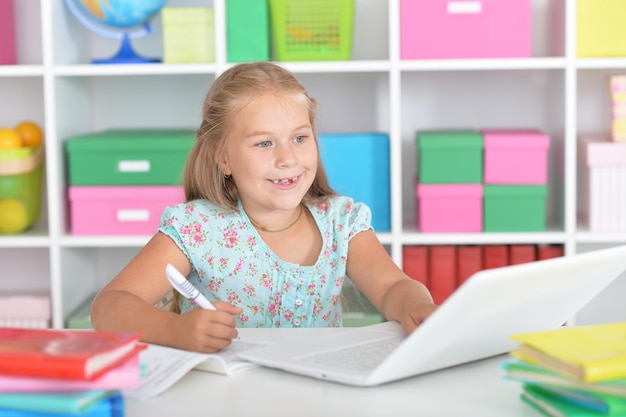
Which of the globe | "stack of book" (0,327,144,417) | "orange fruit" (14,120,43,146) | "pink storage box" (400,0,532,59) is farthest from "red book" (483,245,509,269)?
"stack of book" (0,327,144,417)

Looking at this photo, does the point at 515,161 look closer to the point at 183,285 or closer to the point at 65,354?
the point at 183,285

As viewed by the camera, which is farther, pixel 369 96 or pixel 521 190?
pixel 369 96

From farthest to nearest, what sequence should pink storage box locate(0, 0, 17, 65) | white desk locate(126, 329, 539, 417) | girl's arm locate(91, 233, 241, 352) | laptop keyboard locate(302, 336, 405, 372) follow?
1. pink storage box locate(0, 0, 17, 65)
2. girl's arm locate(91, 233, 241, 352)
3. laptop keyboard locate(302, 336, 405, 372)
4. white desk locate(126, 329, 539, 417)

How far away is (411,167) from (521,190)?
47 cm

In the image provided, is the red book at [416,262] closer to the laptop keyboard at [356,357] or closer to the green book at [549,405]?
the laptop keyboard at [356,357]

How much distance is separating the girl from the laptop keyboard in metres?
0.37

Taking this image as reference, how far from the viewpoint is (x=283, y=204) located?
1648mm

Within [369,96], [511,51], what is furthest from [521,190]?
[369,96]

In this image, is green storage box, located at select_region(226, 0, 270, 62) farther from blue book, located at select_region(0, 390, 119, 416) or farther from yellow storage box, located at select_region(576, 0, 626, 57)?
blue book, located at select_region(0, 390, 119, 416)

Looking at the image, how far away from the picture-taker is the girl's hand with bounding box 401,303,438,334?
128 centimetres

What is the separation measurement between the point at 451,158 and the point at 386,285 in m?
1.03

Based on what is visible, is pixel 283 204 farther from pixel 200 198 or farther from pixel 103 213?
pixel 103 213

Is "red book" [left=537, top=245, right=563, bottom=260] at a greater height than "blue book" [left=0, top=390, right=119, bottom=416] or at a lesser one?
lesser

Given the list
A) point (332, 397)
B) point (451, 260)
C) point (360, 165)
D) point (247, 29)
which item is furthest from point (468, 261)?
point (332, 397)
